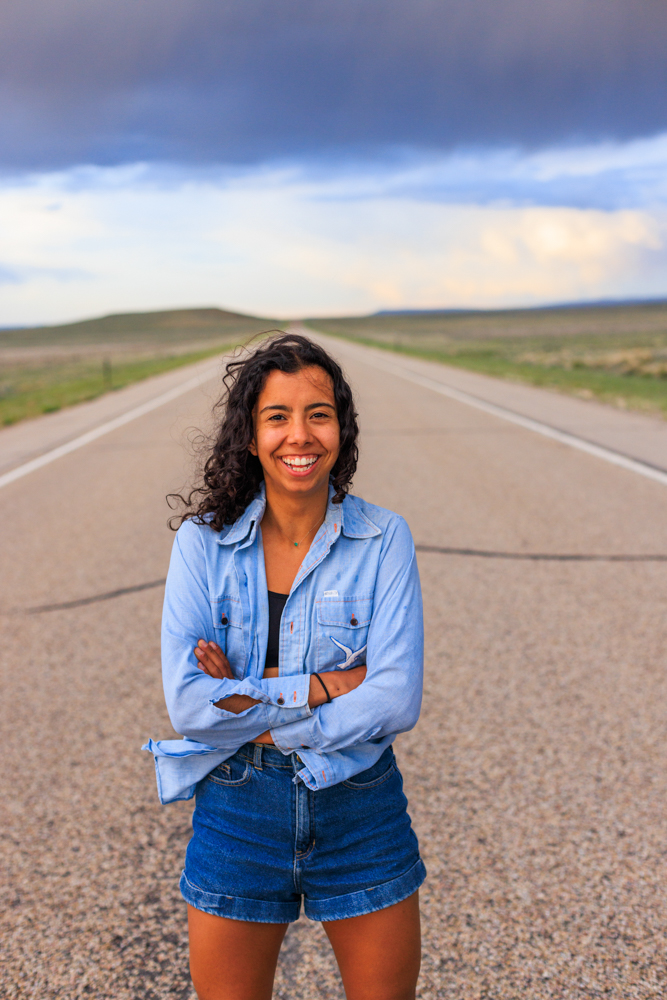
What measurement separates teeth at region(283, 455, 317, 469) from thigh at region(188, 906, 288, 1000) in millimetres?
1024

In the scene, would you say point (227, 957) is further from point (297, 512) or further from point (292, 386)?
point (292, 386)

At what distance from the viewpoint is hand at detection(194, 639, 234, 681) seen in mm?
2008

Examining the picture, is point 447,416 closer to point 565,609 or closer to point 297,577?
point 565,609

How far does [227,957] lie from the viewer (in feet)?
5.95

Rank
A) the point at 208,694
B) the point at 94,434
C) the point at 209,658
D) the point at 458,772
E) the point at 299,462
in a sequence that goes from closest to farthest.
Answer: the point at 208,694
the point at 209,658
the point at 299,462
the point at 458,772
the point at 94,434

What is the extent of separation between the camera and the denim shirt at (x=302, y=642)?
75.6 inches

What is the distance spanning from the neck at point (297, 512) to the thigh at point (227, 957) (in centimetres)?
90

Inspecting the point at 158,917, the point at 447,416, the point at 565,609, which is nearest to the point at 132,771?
the point at 158,917

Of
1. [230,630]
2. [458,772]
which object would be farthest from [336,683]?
[458,772]

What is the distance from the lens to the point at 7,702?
12.4ft

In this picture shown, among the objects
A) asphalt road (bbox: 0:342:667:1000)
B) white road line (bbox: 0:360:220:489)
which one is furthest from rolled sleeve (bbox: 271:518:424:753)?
white road line (bbox: 0:360:220:489)

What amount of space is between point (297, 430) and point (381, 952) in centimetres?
117

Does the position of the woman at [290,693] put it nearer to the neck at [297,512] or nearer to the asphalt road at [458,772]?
the neck at [297,512]

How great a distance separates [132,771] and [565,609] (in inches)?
105
